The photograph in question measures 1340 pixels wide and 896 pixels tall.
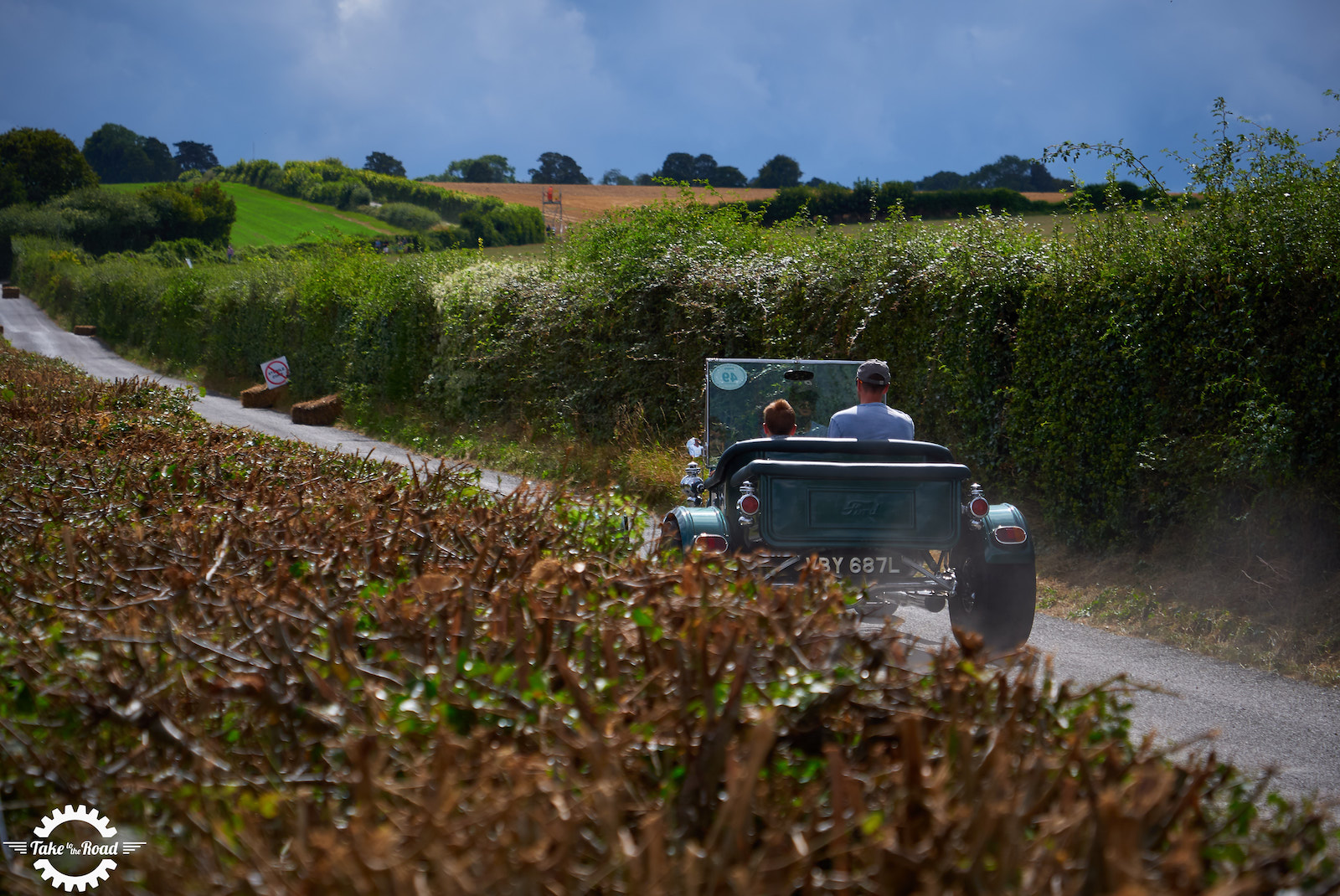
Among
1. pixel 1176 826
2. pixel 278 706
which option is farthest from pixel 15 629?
pixel 1176 826

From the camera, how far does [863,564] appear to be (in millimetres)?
5121

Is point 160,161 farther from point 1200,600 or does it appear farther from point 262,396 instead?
point 1200,600

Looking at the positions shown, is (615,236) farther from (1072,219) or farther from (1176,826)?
(1176,826)

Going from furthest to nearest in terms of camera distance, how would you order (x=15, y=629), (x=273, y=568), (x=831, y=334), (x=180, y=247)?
1. (x=180, y=247)
2. (x=831, y=334)
3. (x=273, y=568)
4. (x=15, y=629)

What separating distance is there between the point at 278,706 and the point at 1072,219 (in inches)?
339

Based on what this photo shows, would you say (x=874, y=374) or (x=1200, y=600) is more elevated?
(x=874, y=374)

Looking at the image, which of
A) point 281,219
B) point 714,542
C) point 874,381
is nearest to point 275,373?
point 874,381

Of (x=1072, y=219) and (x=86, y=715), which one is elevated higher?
(x=1072, y=219)

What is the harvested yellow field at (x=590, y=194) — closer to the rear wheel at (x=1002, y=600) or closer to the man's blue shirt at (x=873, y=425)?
the man's blue shirt at (x=873, y=425)

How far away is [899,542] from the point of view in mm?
5156

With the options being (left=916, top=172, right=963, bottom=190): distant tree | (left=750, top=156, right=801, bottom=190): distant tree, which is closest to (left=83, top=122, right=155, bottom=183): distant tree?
(left=750, top=156, right=801, bottom=190): distant tree

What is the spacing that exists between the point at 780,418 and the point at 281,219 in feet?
278

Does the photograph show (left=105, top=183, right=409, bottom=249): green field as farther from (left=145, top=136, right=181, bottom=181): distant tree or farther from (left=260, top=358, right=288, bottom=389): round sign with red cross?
(left=260, top=358, right=288, bottom=389): round sign with red cross

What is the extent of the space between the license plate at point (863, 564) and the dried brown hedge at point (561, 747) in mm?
2640
